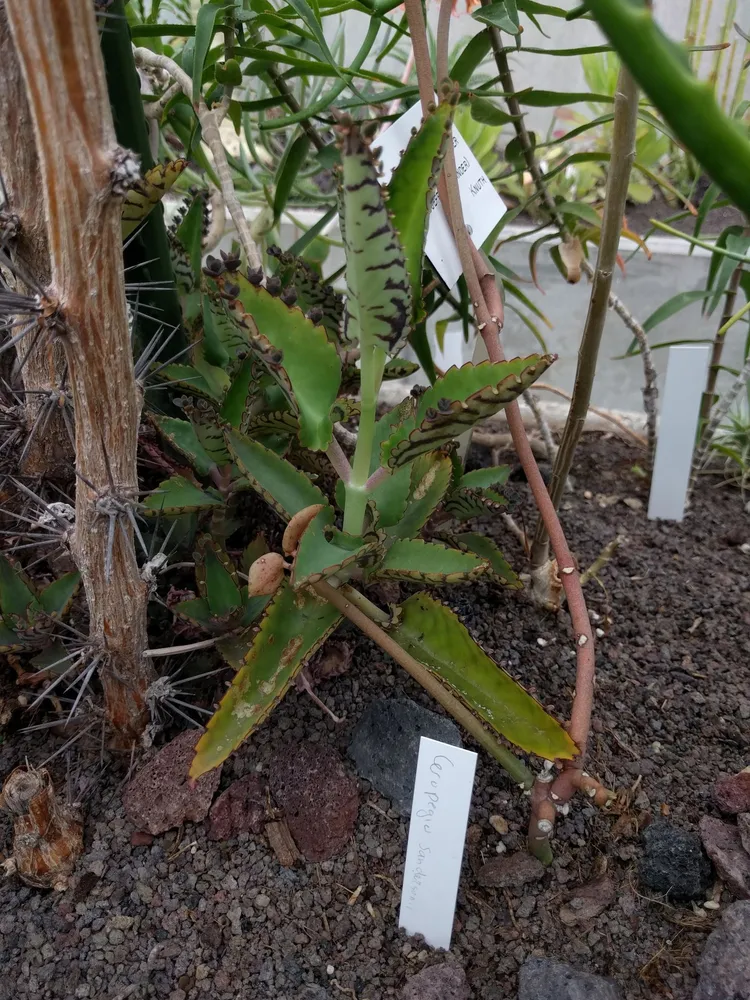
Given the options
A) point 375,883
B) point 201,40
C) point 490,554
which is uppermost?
point 201,40

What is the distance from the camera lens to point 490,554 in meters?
0.76

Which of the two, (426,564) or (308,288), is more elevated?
(308,288)

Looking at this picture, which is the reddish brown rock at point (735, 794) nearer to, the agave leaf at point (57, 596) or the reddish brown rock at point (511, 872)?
the reddish brown rock at point (511, 872)

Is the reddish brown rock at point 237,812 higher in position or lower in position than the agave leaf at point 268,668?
lower

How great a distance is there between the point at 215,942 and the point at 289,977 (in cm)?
6

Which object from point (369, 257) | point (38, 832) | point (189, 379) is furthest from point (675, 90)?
point (38, 832)

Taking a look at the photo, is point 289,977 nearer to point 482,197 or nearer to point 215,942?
point 215,942

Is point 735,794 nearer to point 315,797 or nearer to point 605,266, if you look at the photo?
point 315,797

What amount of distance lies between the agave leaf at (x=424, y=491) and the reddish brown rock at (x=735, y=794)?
1.13 feet

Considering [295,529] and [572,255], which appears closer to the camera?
[295,529]

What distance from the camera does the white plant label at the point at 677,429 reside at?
96 cm

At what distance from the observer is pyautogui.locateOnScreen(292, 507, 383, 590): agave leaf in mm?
504

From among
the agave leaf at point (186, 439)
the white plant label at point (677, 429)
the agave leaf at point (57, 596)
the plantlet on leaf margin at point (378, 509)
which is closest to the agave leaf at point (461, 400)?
the plantlet on leaf margin at point (378, 509)

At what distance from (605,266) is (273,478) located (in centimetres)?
35
